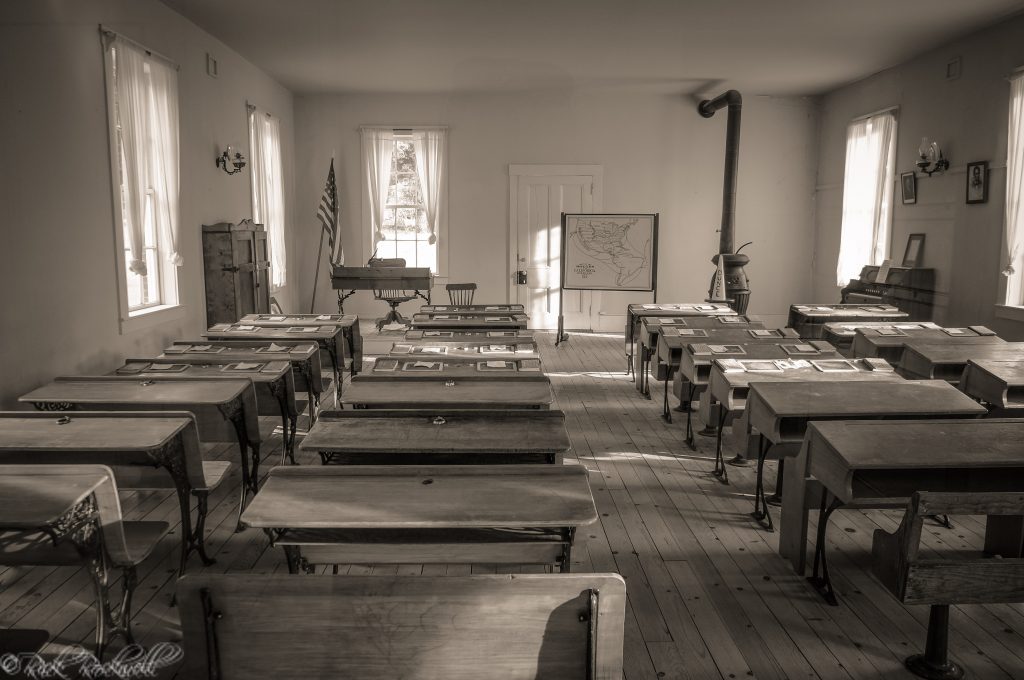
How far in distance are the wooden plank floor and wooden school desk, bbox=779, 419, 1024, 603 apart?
0.68 feet

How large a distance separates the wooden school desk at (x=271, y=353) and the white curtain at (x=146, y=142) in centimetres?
147


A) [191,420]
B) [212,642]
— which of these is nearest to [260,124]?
[191,420]

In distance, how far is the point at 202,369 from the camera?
4020 millimetres

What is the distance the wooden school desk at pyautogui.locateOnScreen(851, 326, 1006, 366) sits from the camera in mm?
5035

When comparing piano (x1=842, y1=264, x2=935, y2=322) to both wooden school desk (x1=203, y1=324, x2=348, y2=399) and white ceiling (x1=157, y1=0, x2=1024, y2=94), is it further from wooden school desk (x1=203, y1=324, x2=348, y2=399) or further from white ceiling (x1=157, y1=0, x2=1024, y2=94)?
wooden school desk (x1=203, y1=324, x2=348, y2=399)

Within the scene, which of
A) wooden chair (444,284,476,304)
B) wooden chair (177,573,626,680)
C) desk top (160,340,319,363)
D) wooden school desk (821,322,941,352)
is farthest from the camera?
wooden chair (444,284,476,304)

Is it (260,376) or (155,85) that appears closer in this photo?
(260,376)

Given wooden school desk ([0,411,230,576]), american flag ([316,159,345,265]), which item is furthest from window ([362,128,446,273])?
wooden school desk ([0,411,230,576])

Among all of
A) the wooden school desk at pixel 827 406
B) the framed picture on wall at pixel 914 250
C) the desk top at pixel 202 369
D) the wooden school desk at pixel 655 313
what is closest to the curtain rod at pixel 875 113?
the framed picture on wall at pixel 914 250

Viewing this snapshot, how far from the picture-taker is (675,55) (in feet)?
26.8

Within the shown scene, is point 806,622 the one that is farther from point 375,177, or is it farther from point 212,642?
point 375,177

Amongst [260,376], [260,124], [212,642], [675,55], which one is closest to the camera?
[212,642]

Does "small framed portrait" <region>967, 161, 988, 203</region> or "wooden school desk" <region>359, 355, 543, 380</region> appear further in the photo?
"small framed portrait" <region>967, 161, 988, 203</region>

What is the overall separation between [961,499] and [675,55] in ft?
23.1
